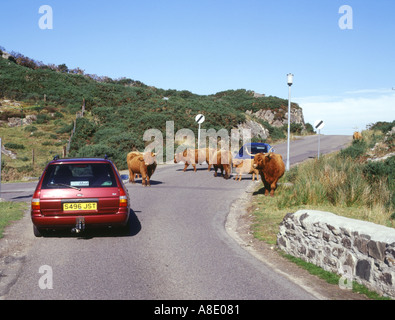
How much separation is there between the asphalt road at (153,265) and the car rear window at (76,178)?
1112 mm

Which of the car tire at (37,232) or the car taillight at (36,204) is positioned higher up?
the car taillight at (36,204)

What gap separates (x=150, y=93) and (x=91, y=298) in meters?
56.8

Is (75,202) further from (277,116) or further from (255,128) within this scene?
(277,116)

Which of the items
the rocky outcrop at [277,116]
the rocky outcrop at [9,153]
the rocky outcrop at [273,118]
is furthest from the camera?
the rocky outcrop at [277,116]

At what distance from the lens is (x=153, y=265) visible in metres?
6.58

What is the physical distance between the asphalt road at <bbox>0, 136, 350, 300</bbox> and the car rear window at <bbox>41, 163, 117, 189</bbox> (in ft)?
3.65

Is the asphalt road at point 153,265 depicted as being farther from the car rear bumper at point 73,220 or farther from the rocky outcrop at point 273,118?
the rocky outcrop at point 273,118

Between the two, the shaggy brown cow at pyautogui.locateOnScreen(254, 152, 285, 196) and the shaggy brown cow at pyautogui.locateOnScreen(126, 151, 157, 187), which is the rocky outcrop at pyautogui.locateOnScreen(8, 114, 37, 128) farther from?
the shaggy brown cow at pyautogui.locateOnScreen(254, 152, 285, 196)

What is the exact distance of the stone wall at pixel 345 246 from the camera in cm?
519

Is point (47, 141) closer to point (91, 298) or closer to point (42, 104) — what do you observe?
point (42, 104)

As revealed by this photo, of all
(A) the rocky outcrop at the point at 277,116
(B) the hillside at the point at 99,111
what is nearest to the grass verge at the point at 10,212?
(B) the hillside at the point at 99,111

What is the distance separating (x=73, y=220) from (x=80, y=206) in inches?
11.7

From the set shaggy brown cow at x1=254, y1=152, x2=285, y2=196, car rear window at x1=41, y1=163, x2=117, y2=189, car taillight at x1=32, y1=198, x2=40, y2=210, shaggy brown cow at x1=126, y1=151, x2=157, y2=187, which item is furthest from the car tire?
shaggy brown cow at x1=126, y1=151, x2=157, y2=187

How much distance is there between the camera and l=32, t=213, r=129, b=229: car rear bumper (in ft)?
26.0
